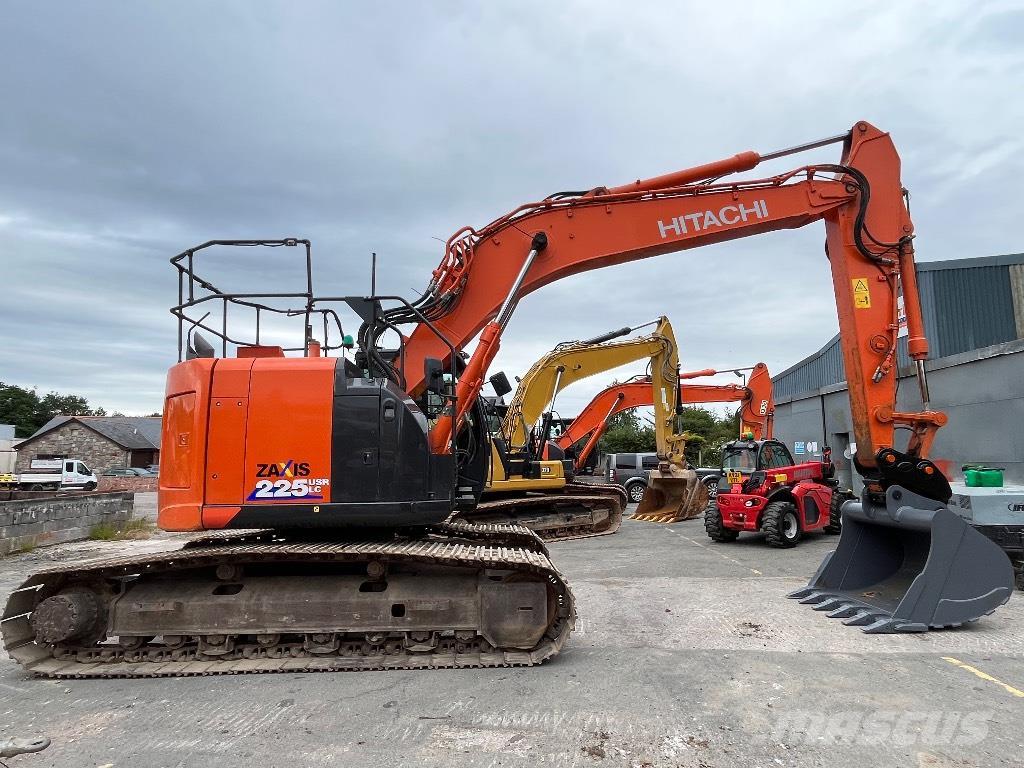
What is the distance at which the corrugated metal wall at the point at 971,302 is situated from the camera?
16469mm

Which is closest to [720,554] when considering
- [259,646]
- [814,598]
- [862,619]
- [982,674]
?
[814,598]

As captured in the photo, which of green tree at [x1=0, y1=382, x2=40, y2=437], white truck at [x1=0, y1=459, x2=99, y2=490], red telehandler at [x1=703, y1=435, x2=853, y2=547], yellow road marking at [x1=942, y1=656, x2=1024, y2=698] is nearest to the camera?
yellow road marking at [x1=942, y1=656, x2=1024, y2=698]

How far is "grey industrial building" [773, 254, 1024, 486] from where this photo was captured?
1265 cm

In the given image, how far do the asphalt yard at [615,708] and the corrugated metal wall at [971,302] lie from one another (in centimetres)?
1275

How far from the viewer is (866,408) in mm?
6707

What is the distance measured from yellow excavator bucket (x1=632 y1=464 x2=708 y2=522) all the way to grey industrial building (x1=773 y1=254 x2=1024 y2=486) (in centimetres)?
399

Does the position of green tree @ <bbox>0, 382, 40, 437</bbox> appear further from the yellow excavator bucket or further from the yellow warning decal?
the yellow warning decal

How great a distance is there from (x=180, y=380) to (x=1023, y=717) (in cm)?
652

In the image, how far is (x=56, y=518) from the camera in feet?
41.9

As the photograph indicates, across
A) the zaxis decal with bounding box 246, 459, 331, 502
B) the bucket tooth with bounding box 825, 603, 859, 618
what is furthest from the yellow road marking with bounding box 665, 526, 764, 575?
the zaxis decal with bounding box 246, 459, 331, 502

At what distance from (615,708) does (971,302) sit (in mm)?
17375

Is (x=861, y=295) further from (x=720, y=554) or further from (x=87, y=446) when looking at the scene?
(x=87, y=446)

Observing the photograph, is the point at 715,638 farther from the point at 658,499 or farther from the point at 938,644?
the point at 658,499

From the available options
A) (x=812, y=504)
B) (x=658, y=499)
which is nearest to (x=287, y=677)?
(x=812, y=504)
